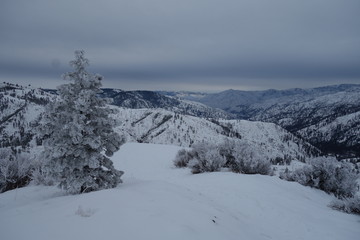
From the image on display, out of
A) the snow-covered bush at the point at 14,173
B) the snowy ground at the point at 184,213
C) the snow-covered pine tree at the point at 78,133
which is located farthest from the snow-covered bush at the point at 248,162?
the snow-covered bush at the point at 14,173

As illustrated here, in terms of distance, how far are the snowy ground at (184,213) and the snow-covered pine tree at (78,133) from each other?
94 cm

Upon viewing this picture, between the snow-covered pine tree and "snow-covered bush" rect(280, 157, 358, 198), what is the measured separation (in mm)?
11344

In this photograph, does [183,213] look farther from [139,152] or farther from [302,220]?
[139,152]

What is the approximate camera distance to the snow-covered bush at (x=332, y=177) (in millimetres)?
11992

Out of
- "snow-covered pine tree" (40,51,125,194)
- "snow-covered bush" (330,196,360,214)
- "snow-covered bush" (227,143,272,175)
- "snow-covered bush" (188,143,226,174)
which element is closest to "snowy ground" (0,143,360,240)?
"snow-covered bush" (330,196,360,214)

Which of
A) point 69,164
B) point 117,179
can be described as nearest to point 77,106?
point 69,164

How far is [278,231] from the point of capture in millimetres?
6301

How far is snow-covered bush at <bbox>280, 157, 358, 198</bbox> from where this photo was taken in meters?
12.0

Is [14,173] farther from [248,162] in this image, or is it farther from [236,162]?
[248,162]

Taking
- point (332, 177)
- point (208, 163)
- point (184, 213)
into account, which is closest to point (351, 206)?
point (332, 177)

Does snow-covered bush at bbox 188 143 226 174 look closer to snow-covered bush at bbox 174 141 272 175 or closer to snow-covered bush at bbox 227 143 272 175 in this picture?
snow-covered bush at bbox 174 141 272 175

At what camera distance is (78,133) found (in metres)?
6.95

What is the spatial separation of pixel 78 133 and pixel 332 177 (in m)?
13.5

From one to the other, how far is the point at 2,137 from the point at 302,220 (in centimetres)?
24920
